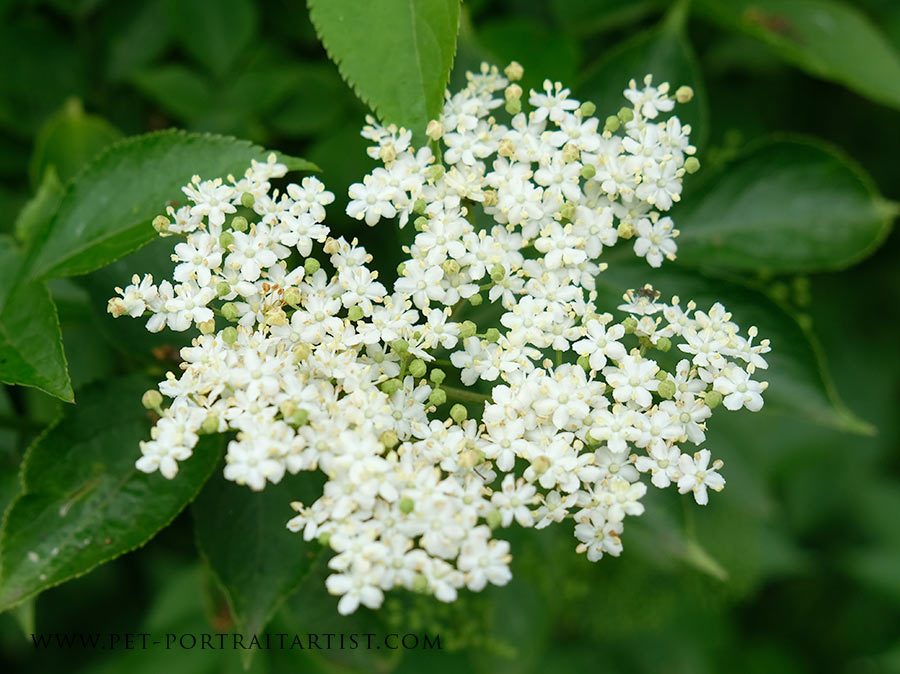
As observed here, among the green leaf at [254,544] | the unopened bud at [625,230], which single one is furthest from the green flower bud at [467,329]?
the green leaf at [254,544]

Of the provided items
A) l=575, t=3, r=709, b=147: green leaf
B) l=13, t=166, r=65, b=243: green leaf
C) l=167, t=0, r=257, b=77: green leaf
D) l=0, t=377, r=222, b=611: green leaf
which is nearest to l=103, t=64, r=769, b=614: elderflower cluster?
l=0, t=377, r=222, b=611: green leaf

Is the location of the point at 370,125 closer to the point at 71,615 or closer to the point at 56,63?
the point at 56,63

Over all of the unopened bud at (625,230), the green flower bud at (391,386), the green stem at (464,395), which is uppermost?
the unopened bud at (625,230)

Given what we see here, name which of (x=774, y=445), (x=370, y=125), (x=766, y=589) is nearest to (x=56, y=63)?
(x=370, y=125)

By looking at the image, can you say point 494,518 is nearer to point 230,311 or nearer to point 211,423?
point 211,423

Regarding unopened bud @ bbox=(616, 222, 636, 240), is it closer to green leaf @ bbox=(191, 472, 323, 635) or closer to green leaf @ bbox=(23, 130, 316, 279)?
green leaf @ bbox=(23, 130, 316, 279)

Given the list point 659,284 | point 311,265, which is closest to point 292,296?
point 311,265

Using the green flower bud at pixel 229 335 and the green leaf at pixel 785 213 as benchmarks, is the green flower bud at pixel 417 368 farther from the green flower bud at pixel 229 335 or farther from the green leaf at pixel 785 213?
the green leaf at pixel 785 213
